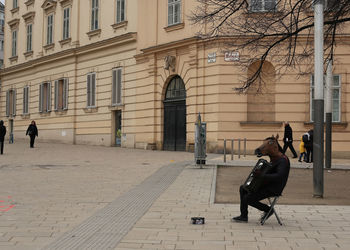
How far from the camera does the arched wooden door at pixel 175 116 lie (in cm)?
2434

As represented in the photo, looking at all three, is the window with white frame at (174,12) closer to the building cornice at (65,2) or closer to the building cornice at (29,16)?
the building cornice at (65,2)

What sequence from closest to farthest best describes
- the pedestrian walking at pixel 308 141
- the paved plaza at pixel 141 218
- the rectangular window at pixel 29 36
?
1. the paved plaza at pixel 141 218
2. the pedestrian walking at pixel 308 141
3. the rectangular window at pixel 29 36

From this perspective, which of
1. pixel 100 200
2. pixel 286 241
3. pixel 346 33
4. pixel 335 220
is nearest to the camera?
pixel 286 241

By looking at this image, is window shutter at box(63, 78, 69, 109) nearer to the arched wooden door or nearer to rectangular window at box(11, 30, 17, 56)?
rectangular window at box(11, 30, 17, 56)

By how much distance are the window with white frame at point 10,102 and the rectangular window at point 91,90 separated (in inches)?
447

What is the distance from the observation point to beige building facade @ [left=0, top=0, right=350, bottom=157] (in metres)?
21.7

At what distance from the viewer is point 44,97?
35062 mm

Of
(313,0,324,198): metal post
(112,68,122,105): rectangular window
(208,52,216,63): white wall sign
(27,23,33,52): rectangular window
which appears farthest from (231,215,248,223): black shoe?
(27,23,33,52): rectangular window

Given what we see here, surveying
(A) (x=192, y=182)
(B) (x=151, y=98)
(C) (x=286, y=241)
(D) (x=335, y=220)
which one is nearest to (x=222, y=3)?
(A) (x=192, y=182)

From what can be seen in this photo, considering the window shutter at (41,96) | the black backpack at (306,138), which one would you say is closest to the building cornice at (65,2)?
the window shutter at (41,96)

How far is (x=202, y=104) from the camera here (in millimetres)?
22891

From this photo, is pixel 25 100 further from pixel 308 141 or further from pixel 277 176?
pixel 277 176

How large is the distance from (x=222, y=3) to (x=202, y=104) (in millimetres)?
9643

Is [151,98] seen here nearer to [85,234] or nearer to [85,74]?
[85,74]
